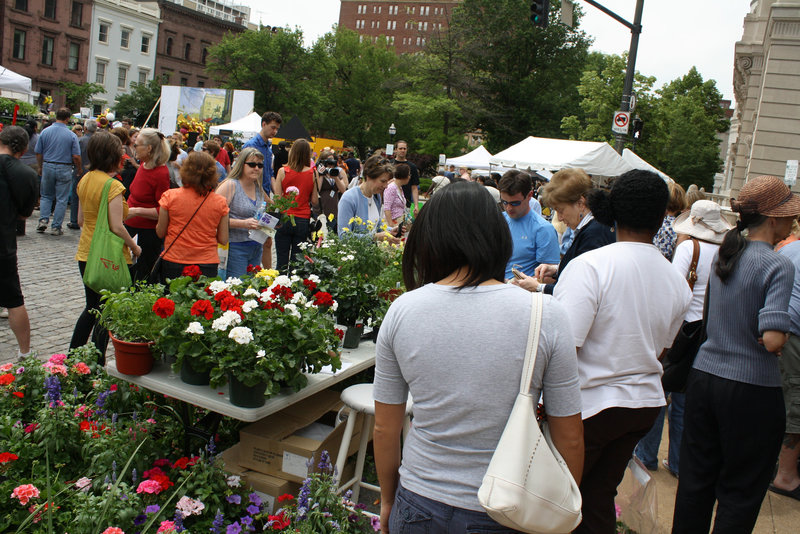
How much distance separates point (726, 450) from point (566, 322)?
177 cm

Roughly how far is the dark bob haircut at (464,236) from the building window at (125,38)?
210 feet

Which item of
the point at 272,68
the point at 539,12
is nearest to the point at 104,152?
the point at 539,12

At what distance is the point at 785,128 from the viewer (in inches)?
768

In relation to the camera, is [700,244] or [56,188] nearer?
[700,244]

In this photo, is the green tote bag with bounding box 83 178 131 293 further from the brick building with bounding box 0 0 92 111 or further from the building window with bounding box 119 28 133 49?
the building window with bounding box 119 28 133 49

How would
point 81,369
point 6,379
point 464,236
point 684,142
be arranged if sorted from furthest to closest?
point 684,142
point 81,369
point 6,379
point 464,236

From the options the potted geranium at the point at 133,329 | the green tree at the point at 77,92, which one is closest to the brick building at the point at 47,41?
the green tree at the point at 77,92

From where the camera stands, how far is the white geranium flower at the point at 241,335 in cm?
287

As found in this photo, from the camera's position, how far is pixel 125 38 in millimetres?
57844

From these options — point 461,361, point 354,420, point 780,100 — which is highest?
point 780,100

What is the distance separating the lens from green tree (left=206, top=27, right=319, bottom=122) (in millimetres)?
54219

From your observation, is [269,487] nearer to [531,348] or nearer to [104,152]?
[531,348]

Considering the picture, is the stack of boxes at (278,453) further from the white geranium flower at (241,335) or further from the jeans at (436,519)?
the jeans at (436,519)


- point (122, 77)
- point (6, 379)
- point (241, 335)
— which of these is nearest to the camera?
point (241, 335)
